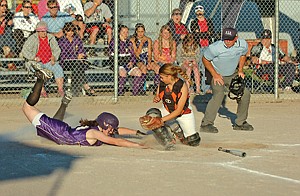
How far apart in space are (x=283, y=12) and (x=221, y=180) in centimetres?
1318

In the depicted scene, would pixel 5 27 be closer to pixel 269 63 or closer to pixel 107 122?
pixel 269 63

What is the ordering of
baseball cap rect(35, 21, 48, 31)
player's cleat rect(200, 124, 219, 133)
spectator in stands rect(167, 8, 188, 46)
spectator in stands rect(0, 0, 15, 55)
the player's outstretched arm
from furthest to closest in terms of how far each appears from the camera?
spectator in stands rect(167, 8, 188, 46)
spectator in stands rect(0, 0, 15, 55)
baseball cap rect(35, 21, 48, 31)
player's cleat rect(200, 124, 219, 133)
the player's outstretched arm

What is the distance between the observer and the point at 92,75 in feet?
56.2

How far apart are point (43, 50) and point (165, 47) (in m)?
2.58

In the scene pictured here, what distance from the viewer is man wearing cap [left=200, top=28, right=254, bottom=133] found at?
483 inches

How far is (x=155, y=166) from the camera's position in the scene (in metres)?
9.08

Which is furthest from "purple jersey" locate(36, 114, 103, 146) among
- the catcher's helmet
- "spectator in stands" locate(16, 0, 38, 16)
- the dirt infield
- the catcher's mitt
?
"spectator in stands" locate(16, 0, 38, 16)

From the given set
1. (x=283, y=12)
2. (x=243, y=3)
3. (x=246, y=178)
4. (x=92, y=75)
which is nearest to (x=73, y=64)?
(x=92, y=75)

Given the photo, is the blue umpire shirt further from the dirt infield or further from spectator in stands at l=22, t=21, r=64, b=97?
spectator in stands at l=22, t=21, r=64, b=97

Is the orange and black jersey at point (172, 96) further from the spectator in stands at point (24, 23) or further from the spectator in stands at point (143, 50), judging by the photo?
the spectator in stands at point (24, 23)

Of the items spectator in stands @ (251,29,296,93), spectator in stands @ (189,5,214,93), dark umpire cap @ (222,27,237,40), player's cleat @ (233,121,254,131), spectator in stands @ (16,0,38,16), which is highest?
dark umpire cap @ (222,27,237,40)

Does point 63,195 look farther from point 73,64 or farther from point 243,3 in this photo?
point 243,3

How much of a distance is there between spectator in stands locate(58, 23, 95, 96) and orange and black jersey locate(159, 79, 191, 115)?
19.0 feet

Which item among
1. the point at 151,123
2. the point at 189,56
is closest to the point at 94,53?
the point at 189,56
